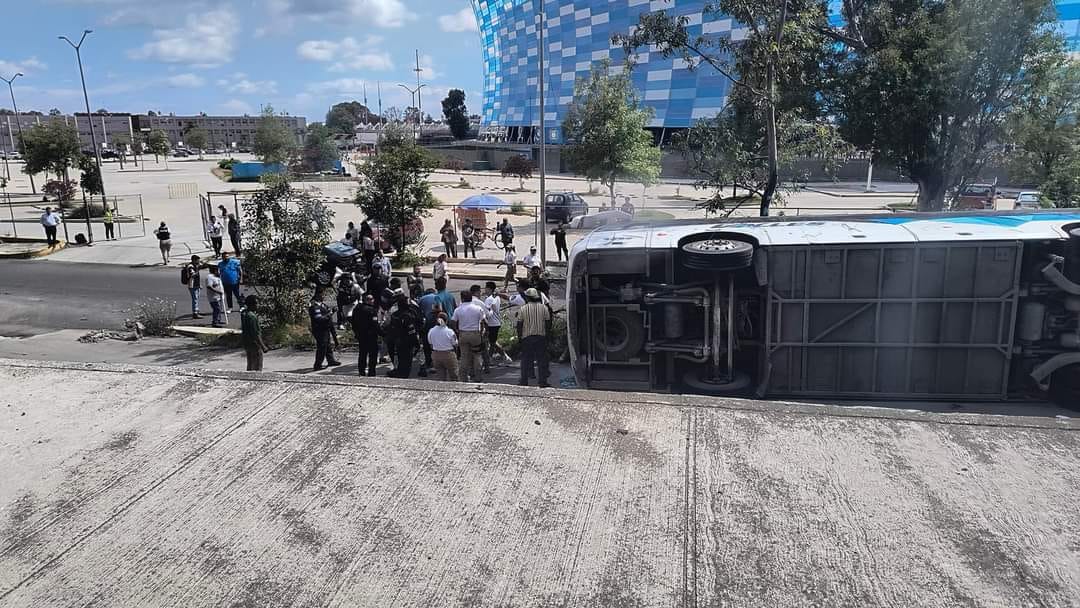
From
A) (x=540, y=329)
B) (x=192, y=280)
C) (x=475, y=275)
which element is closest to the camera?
(x=540, y=329)

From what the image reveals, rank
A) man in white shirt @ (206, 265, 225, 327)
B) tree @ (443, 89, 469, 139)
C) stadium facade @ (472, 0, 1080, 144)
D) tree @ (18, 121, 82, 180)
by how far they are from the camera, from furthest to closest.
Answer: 1. tree @ (443, 89, 469, 139)
2. stadium facade @ (472, 0, 1080, 144)
3. tree @ (18, 121, 82, 180)
4. man in white shirt @ (206, 265, 225, 327)

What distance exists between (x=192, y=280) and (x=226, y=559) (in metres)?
13.0

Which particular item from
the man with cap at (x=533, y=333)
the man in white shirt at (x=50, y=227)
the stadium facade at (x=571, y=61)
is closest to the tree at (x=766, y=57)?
the man with cap at (x=533, y=333)

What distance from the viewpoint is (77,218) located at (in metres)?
32.9

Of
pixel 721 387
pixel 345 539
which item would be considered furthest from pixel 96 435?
pixel 721 387

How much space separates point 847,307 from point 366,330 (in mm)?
6311

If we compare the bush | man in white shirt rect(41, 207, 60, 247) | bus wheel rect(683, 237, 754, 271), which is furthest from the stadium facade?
bus wheel rect(683, 237, 754, 271)

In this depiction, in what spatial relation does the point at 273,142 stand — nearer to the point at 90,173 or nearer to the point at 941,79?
the point at 90,173

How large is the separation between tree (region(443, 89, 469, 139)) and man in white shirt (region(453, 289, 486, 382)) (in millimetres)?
113762

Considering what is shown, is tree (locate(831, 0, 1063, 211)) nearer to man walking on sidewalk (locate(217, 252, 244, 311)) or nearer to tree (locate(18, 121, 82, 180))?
man walking on sidewalk (locate(217, 252, 244, 311))

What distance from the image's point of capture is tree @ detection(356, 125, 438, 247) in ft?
63.9

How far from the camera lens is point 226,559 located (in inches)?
150

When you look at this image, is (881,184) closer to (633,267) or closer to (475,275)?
(475,275)

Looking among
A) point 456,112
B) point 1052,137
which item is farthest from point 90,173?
point 456,112
